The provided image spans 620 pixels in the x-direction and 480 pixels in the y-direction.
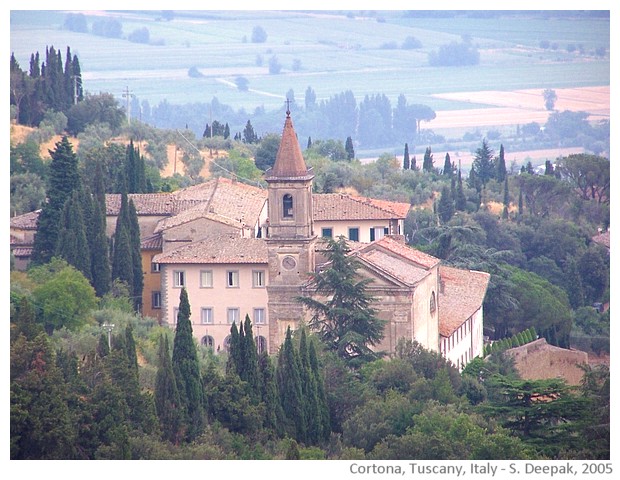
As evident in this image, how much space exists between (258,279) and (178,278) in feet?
8.21

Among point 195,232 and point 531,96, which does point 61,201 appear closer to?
point 195,232

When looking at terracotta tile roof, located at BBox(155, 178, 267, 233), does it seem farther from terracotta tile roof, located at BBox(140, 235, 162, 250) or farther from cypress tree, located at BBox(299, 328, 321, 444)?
cypress tree, located at BBox(299, 328, 321, 444)

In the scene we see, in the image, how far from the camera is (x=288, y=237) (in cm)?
5962

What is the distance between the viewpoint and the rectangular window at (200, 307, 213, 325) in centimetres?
6141

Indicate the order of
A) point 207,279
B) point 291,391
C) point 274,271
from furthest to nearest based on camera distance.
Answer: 1. point 207,279
2. point 274,271
3. point 291,391

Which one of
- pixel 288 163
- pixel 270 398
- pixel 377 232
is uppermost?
pixel 288 163

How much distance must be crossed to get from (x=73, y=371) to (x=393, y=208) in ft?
90.3

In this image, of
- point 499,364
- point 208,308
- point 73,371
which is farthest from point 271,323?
point 73,371

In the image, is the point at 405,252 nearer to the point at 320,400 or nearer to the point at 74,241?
the point at 74,241

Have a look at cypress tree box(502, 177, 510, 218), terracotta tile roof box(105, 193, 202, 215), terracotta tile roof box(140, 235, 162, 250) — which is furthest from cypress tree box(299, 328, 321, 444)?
cypress tree box(502, 177, 510, 218)

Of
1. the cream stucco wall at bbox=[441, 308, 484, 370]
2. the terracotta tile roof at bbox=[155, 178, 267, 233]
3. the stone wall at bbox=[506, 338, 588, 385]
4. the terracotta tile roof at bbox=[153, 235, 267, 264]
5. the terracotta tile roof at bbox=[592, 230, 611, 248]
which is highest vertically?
the terracotta tile roof at bbox=[155, 178, 267, 233]

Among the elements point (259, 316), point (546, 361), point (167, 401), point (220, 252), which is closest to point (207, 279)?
point (220, 252)

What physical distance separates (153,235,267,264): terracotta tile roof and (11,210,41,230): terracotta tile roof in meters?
4.75

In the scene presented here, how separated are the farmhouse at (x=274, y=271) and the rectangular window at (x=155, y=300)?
0.03 meters
